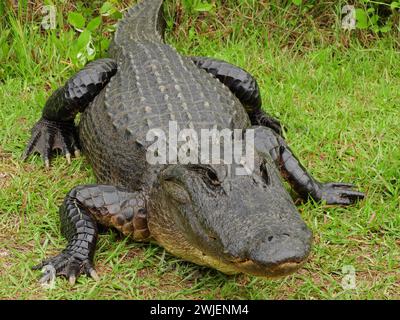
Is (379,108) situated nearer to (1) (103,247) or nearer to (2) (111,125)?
(2) (111,125)

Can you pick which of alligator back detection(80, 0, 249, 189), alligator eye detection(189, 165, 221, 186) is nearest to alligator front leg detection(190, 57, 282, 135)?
alligator back detection(80, 0, 249, 189)

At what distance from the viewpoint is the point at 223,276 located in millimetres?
3928

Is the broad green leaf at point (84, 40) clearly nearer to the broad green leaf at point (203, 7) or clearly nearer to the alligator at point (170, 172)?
the alligator at point (170, 172)

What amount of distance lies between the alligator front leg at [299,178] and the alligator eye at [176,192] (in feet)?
2.81

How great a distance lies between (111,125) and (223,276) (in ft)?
4.28

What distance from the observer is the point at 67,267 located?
3943mm

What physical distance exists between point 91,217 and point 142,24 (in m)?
2.40

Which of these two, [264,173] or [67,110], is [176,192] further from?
[67,110]

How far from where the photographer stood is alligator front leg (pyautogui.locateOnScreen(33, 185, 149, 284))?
404cm

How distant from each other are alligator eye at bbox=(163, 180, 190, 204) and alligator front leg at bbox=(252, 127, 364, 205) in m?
0.86

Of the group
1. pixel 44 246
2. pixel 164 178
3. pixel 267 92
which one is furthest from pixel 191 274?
pixel 267 92

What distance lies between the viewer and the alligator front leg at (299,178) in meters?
4.50

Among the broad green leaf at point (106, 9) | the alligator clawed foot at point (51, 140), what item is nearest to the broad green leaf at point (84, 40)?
the broad green leaf at point (106, 9)

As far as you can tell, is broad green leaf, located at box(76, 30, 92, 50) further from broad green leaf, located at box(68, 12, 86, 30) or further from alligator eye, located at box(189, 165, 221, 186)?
alligator eye, located at box(189, 165, 221, 186)
